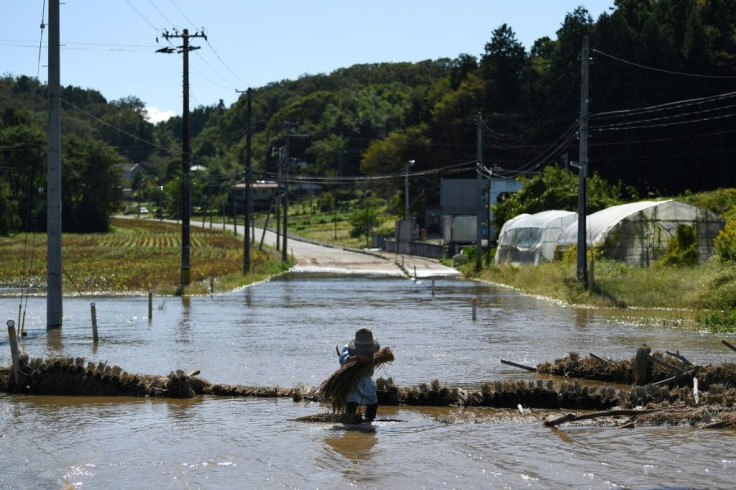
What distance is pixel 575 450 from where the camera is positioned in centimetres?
1272

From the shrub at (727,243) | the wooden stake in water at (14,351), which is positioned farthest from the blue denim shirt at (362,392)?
the shrub at (727,243)

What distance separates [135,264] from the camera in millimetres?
66375

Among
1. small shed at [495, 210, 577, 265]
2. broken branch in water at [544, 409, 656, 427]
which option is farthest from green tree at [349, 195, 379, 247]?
broken branch in water at [544, 409, 656, 427]

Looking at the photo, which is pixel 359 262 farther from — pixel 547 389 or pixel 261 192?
pixel 261 192

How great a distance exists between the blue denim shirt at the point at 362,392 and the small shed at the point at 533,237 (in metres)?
41.5

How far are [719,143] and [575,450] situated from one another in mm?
71150

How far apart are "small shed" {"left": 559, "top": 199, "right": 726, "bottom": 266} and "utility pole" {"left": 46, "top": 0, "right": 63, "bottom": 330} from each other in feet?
82.5

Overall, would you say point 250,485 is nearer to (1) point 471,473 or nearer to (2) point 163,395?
(1) point 471,473

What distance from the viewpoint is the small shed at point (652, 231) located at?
44.5 meters

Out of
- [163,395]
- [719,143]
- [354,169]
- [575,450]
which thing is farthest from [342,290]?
[354,169]

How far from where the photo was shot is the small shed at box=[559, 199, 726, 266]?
146 ft

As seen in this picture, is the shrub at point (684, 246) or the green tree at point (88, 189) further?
the green tree at point (88, 189)

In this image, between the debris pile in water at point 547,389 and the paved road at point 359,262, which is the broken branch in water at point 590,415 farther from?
the paved road at point 359,262

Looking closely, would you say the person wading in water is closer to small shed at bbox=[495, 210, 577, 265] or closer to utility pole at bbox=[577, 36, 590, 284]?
utility pole at bbox=[577, 36, 590, 284]
